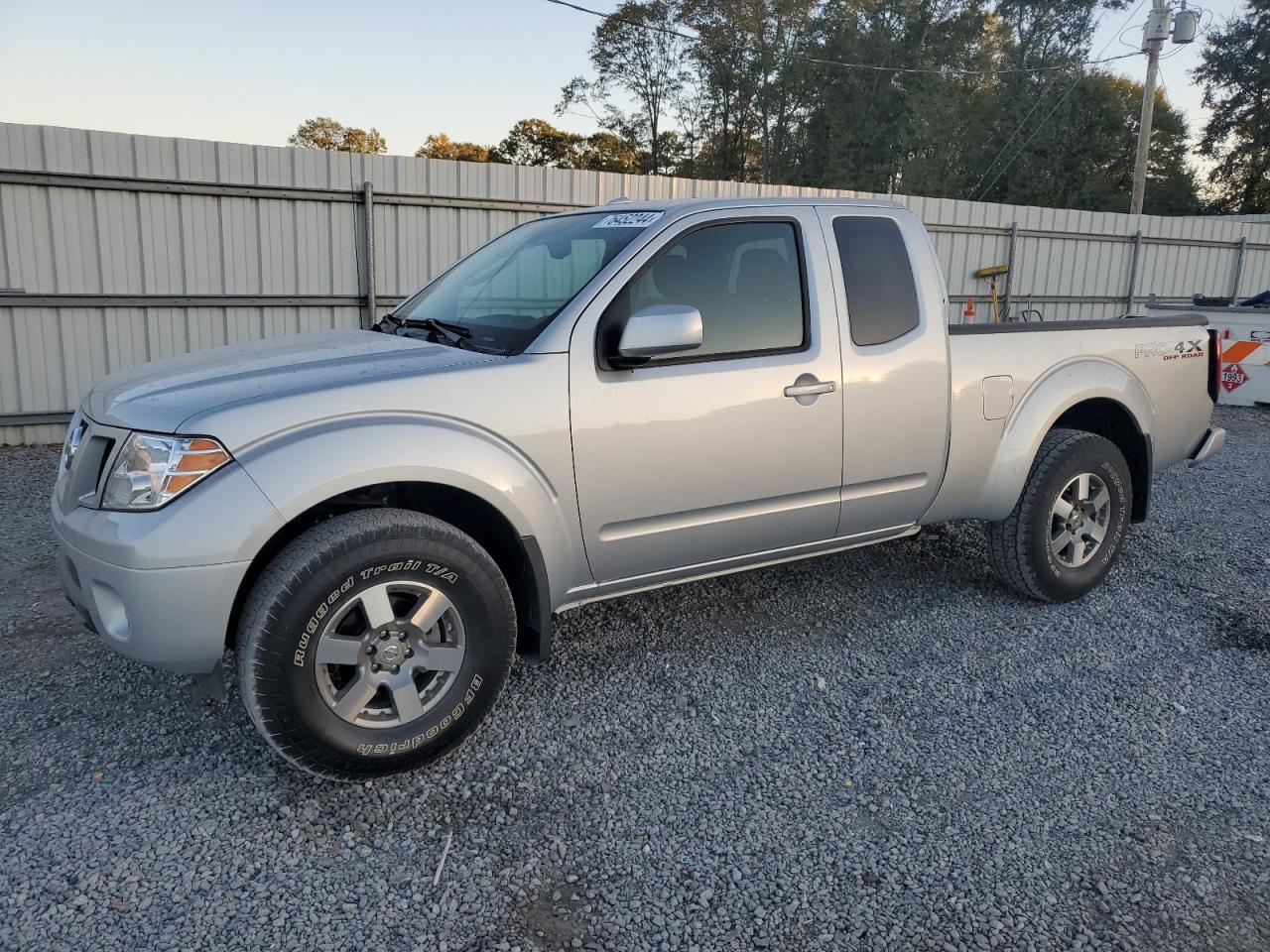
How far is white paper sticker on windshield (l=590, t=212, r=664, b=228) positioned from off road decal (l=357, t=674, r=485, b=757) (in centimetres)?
178

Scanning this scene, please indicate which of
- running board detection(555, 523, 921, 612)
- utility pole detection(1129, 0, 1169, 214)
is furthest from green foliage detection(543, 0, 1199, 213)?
running board detection(555, 523, 921, 612)

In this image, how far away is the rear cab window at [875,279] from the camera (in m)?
3.83

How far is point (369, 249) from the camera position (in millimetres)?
9109

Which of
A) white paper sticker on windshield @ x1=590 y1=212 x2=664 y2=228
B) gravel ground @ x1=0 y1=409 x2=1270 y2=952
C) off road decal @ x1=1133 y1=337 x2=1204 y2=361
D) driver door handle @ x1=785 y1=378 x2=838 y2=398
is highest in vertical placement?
white paper sticker on windshield @ x1=590 y1=212 x2=664 y2=228

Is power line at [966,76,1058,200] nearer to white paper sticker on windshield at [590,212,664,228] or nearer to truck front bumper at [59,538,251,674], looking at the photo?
white paper sticker on windshield at [590,212,664,228]

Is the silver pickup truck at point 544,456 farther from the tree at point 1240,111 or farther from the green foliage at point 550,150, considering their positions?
the tree at point 1240,111

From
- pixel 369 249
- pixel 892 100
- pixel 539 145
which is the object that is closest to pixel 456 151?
pixel 539 145

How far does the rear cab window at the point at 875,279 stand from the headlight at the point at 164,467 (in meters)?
2.45

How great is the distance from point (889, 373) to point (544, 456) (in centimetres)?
159

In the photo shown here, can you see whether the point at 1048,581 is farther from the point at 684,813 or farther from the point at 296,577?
the point at 296,577

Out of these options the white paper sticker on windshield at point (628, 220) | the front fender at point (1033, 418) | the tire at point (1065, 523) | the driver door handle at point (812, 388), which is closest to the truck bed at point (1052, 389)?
the front fender at point (1033, 418)

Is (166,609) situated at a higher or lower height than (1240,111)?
lower

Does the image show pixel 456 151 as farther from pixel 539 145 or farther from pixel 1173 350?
pixel 1173 350

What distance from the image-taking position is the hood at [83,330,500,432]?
278 cm
